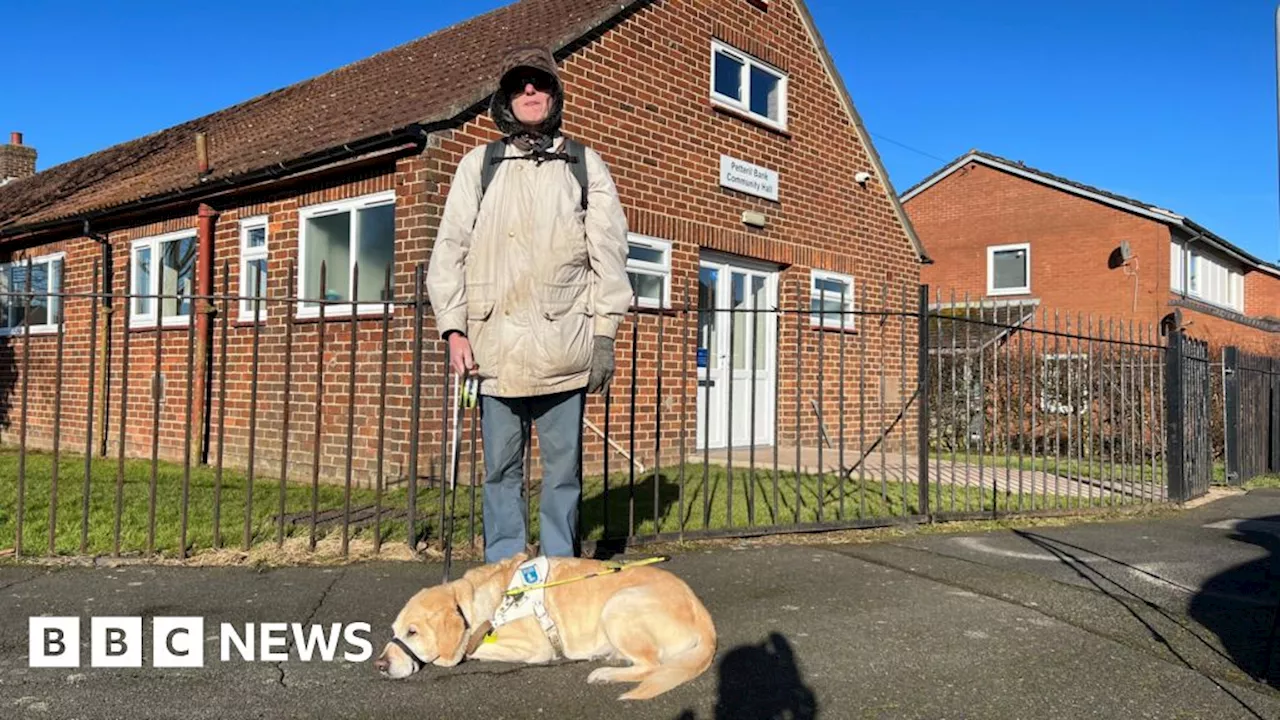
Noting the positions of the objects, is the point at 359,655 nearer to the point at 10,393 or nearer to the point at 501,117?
the point at 501,117

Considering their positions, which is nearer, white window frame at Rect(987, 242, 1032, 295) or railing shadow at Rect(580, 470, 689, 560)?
railing shadow at Rect(580, 470, 689, 560)

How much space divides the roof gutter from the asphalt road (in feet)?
14.1

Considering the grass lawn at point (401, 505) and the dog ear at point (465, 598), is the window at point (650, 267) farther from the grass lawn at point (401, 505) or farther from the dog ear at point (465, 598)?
the dog ear at point (465, 598)

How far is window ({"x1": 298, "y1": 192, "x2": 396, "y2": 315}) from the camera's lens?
337 inches

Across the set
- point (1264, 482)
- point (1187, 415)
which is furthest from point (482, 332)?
point (1264, 482)

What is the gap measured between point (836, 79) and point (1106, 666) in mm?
10549

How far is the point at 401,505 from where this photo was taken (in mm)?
6848

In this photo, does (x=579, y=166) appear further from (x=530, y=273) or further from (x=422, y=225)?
(x=422, y=225)

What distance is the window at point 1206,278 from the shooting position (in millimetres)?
23797

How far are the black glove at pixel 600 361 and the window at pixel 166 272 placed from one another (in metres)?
8.27

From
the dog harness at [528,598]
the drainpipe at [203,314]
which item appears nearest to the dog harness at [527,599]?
the dog harness at [528,598]

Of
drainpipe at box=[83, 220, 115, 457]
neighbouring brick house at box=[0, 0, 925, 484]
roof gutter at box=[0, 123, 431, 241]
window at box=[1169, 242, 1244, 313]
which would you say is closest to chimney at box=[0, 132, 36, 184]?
neighbouring brick house at box=[0, 0, 925, 484]

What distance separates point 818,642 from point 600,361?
1.50 metres

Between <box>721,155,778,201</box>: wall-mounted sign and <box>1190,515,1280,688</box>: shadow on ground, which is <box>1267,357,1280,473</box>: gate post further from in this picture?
<box>721,155,778,201</box>: wall-mounted sign
